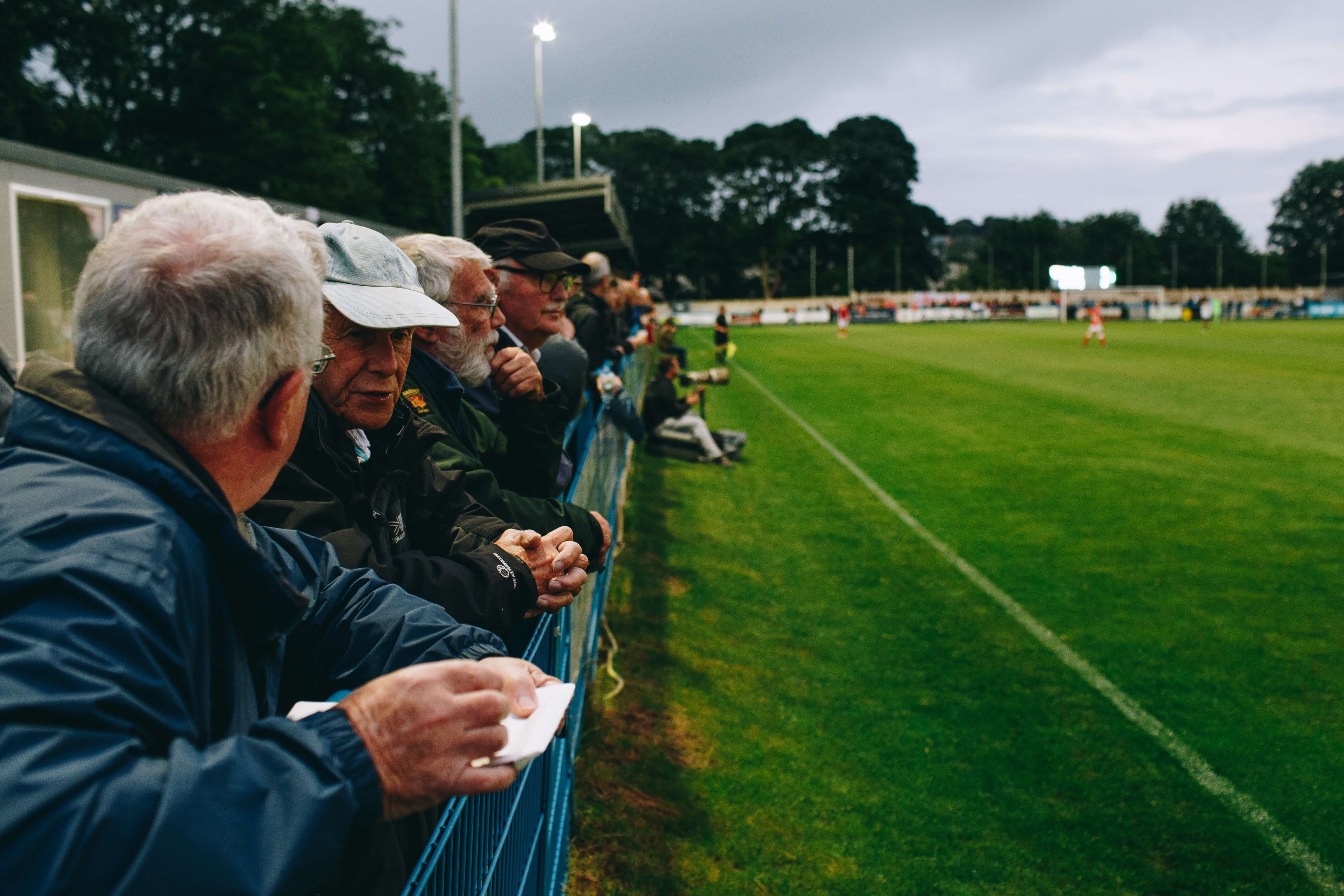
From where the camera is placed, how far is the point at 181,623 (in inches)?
47.0

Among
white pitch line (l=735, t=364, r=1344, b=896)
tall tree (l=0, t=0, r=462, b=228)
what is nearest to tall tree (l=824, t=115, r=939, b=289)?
tall tree (l=0, t=0, r=462, b=228)

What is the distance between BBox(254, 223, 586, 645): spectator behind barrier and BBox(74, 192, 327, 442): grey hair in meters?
0.87

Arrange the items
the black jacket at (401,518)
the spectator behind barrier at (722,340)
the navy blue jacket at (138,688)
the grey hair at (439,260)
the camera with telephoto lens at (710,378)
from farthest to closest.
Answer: the spectator behind barrier at (722,340) < the camera with telephoto lens at (710,378) < the grey hair at (439,260) < the black jacket at (401,518) < the navy blue jacket at (138,688)

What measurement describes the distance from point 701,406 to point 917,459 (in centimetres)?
373

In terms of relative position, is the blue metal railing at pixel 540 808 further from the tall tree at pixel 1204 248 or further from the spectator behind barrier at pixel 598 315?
the tall tree at pixel 1204 248

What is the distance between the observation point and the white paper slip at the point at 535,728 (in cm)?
137

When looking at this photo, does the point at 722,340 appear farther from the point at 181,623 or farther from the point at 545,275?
the point at 181,623

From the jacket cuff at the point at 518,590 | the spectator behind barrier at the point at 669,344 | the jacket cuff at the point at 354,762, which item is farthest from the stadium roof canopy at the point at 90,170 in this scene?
the jacket cuff at the point at 354,762

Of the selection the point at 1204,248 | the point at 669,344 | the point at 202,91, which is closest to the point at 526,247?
the point at 669,344

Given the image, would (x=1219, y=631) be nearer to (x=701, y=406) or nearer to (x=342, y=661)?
(x=342, y=661)

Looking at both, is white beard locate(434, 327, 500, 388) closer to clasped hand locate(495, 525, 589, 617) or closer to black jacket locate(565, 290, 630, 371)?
clasped hand locate(495, 525, 589, 617)

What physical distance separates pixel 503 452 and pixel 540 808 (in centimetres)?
144

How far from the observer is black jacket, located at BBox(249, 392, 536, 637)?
88.0 inches

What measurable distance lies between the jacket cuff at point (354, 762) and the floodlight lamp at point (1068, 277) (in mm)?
71837
